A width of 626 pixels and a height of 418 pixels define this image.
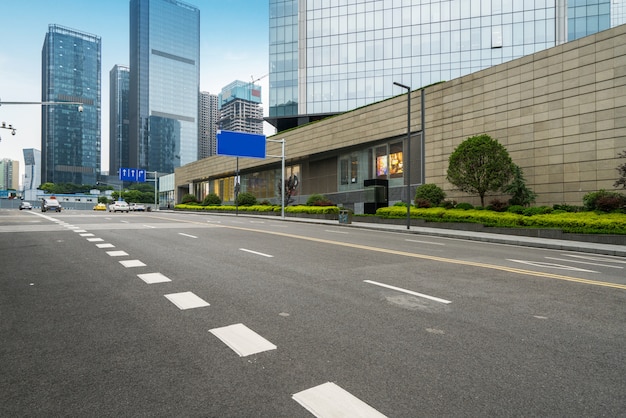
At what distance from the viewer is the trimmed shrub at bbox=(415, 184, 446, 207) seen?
91.8 ft

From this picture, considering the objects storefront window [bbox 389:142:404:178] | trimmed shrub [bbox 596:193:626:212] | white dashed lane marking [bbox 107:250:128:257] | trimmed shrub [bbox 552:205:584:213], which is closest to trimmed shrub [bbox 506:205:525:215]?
trimmed shrub [bbox 552:205:584:213]

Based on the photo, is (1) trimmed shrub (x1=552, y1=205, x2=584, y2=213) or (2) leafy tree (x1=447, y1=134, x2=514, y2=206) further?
(2) leafy tree (x1=447, y1=134, x2=514, y2=206)

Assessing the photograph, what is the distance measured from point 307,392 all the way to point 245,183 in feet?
211

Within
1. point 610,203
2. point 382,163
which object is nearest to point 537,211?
point 610,203

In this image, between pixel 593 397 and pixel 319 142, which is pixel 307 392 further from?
pixel 319 142

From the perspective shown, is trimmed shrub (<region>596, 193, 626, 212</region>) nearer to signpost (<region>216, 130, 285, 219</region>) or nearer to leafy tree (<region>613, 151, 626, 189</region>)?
leafy tree (<region>613, 151, 626, 189</region>)

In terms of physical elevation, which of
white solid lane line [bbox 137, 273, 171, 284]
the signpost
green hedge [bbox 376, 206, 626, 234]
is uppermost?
the signpost

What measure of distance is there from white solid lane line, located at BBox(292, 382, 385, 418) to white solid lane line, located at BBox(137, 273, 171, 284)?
4774 millimetres

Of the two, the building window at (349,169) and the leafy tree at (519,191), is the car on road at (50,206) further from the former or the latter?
the leafy tree at (519,191)

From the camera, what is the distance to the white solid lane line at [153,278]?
6.85 meters

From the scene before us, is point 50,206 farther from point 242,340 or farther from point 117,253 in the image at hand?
point 242,340

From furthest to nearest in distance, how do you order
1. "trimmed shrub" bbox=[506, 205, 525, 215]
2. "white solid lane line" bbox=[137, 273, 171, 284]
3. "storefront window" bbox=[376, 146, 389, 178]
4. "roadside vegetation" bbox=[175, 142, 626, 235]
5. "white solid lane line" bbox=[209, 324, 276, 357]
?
"storefront window" bbox=[376, 146, 389, 178]
"trimmed shrub" bbox=[506, 205, 525, 215]
"roadside vegetation" bbox=[175, 142, 626, 235]
"white solid lane line" bbox=[137, 273, 171, 284]
"white solid lane line" bbox=[209, 324, 276, 357]

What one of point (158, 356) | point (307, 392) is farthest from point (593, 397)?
point (158, 356)

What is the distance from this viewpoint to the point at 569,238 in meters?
17.6
